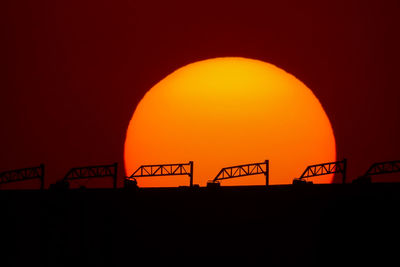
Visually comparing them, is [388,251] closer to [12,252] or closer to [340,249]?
[340,249]

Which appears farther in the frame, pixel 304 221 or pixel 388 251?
pixel 304 221

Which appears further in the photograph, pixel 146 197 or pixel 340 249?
pixel 146 197

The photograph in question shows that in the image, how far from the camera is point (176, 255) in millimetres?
18844

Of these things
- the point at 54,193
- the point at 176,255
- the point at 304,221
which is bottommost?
the point at 176,255

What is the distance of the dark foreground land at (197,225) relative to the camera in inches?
725

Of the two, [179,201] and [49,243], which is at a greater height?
[179,201]

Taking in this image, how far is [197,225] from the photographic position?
19.2 meters

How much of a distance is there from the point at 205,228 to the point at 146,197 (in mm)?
2637

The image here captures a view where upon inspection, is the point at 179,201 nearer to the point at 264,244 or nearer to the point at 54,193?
the point at 264,244

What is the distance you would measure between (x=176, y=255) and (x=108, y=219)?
3028 mm

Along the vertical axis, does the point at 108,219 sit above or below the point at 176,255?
above

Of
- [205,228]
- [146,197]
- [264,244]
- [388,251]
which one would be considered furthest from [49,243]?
[388,251]

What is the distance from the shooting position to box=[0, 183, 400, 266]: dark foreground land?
18406 mm

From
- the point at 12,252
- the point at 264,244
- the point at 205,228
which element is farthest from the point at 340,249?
the point at 12,252
